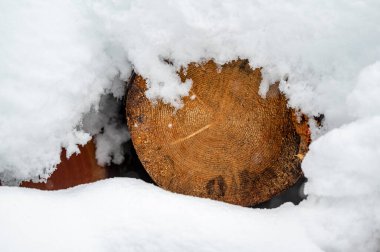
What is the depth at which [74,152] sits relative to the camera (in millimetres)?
2197

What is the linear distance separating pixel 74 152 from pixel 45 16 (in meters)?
0.72

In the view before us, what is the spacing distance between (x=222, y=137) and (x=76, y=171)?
84cm

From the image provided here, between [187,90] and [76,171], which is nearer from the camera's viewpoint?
[187,90]

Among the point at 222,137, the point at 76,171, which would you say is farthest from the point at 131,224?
the point at 76,171

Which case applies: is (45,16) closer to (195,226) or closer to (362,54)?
(195,226)

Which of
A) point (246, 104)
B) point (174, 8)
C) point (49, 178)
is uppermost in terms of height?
point (174, 8)

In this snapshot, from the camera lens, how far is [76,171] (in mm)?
2256

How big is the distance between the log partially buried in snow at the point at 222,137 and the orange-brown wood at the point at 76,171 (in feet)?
1.16

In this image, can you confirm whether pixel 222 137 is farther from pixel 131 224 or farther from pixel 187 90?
pixel 131 224

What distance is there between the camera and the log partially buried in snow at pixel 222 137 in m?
2.05

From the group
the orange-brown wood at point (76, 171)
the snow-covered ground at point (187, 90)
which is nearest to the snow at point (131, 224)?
the snow-covered ground at point (187, 90)

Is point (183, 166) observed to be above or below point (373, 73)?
below

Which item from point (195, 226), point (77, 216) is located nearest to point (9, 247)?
point (77, 216)

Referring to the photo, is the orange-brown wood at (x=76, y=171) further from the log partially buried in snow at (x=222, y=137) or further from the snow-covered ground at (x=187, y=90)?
the log partially buried in snow at (x=222, y=137)
